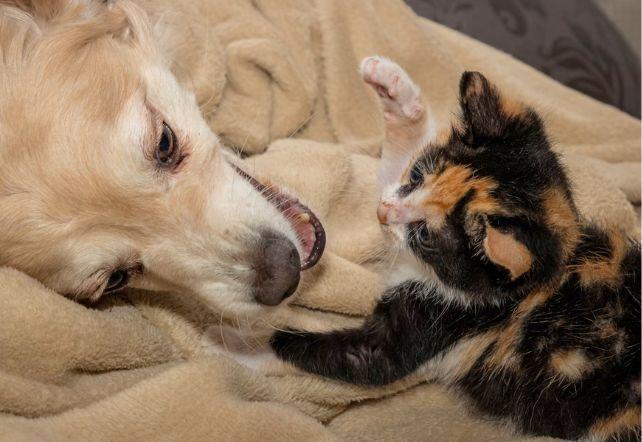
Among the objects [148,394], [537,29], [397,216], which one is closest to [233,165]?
[397,216]

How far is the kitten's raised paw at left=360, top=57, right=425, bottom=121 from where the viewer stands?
7.25ft

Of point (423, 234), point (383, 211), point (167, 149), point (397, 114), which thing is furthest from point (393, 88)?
point (167, 149)

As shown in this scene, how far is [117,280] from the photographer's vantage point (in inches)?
73.9

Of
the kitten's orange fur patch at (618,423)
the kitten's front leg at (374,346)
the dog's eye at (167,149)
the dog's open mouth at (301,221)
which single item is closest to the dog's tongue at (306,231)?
the dog's open mouth at (301,221)

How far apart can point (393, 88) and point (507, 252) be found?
830 mm

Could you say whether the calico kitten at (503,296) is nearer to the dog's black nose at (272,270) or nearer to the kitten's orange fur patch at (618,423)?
the kitten's orange fur patch at (618,423)

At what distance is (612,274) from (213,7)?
169 centimetres

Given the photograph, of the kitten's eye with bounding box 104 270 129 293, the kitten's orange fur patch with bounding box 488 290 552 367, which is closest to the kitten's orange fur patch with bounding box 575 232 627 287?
the kitten's orange fur patch with bounding box 488 290 552 367

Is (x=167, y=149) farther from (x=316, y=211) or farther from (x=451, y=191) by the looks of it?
(x=451, y=191)

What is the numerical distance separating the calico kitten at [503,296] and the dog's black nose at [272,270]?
0.32 metres

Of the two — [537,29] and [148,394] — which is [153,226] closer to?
[148,394]

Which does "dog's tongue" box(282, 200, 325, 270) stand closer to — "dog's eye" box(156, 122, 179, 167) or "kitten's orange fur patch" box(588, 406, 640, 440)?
"dog's eye" box(156, 122, 179, 167)

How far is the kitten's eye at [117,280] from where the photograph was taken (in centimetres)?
185

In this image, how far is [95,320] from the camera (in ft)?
5.87
